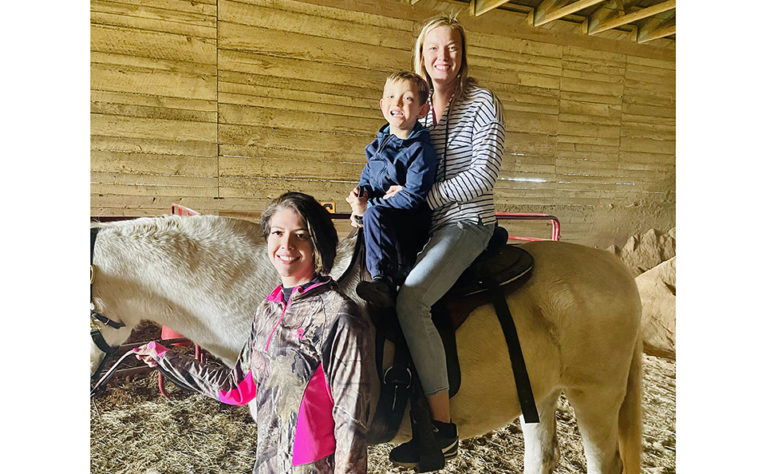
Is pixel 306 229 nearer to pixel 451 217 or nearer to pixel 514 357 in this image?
pixel 451 217

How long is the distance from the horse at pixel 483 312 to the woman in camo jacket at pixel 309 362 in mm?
264

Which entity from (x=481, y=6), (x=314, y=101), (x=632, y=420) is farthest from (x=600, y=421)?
(x=481, y=6)

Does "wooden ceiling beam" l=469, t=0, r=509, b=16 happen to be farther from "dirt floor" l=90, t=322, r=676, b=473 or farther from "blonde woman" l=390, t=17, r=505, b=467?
"dirt floor" l=90, t=322, r=676, b=473

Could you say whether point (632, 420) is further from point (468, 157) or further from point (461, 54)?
point (461, 54)

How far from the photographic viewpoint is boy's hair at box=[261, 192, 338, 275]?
76cm

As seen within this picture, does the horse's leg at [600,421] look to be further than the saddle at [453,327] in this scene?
Yes

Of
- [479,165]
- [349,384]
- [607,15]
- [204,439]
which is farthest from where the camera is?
[607,15]

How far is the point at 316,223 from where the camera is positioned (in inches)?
30.0

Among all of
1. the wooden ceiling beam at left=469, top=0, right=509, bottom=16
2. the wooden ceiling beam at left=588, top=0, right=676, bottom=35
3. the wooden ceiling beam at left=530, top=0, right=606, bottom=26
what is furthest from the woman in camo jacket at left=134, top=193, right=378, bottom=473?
the wooden ceiling beam at left=588, top=0, right=676, bottom=35

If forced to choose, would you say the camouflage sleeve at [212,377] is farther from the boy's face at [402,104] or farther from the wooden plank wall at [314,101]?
the wooden plank wall at [314,101]

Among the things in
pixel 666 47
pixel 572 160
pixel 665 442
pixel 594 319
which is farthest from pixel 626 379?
pixel 666 47

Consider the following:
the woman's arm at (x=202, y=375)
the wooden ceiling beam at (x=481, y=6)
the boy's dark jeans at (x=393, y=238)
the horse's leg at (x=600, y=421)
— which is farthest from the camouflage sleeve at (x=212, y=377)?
the wooden ceiling beam at (x=481, y=6)

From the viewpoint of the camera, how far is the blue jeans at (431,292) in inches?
36.5

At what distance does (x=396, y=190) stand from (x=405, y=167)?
49mm
